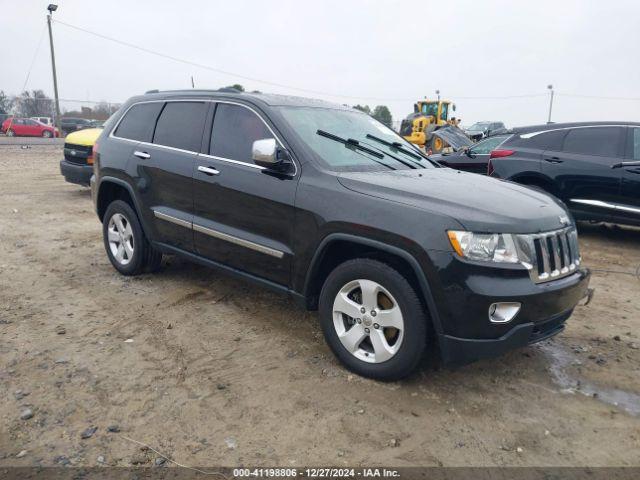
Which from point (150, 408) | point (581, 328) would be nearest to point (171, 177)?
point (150, 408)

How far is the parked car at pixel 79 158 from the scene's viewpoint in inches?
380

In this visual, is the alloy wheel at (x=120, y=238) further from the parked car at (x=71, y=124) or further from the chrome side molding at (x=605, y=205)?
the parked car at (x=71, y=124)

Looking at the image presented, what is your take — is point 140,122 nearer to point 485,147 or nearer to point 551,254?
point 551,254

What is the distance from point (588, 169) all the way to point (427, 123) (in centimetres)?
1520

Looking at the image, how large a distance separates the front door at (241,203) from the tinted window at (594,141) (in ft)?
17.7

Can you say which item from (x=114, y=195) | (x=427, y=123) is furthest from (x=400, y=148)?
(x=427, y=123)

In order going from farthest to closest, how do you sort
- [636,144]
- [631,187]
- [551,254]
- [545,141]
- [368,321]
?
1. [545,141]
2. [636,144]
3. [631,187]
4. [368,321]
5. [551,254]

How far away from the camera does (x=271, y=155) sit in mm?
3572

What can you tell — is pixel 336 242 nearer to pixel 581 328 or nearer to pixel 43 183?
pixel 581 328

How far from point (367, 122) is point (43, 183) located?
10142 mm

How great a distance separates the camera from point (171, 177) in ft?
15.1

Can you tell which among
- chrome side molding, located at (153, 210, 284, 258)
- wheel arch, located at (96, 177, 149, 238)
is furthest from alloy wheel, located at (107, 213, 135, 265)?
chrome side molding, located at (153, 210, 284, 258)

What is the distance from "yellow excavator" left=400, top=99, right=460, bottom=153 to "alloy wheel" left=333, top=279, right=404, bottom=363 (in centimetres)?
1380

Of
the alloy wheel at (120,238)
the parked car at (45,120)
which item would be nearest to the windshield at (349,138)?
the alloy wheel at (120,238)
